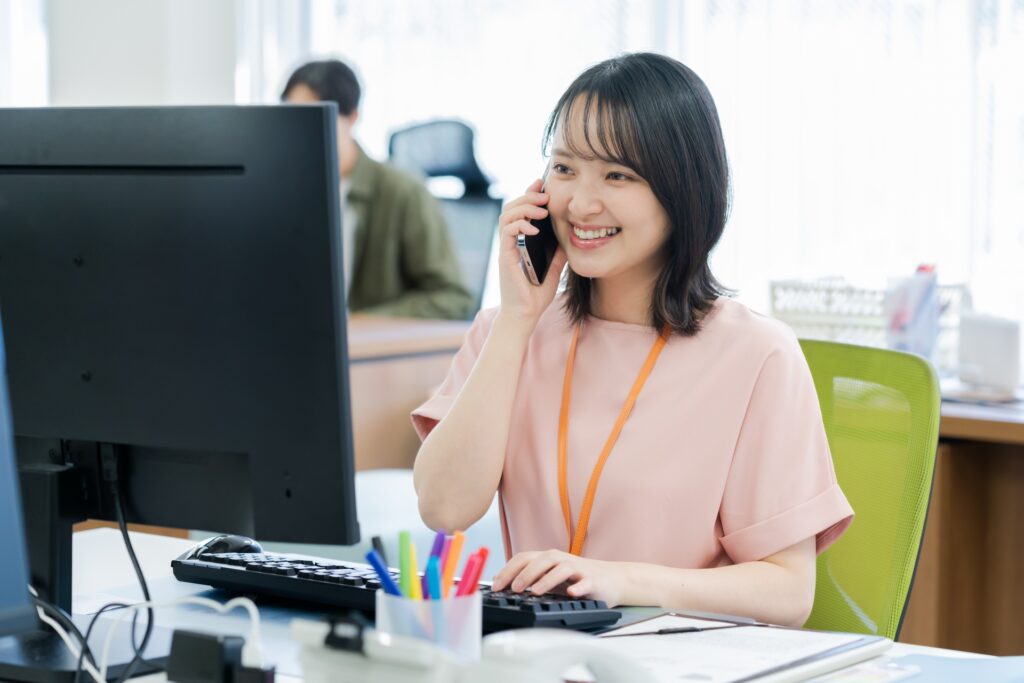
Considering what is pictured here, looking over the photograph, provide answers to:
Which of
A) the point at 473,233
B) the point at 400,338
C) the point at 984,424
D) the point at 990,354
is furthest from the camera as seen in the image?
the point at 473,233

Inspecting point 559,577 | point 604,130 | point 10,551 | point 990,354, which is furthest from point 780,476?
point 990,354

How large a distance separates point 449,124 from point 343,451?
271 cm

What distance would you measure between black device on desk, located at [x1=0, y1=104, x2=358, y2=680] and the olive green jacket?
99.9 inches

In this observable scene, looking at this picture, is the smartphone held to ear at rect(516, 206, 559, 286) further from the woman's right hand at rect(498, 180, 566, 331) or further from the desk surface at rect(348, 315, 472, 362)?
the desk surface at rect(348, 315, 472, 362)

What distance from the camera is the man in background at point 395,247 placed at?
361 cm

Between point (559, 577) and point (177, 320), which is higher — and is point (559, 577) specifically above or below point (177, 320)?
below

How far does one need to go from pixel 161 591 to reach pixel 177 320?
0.37 metres

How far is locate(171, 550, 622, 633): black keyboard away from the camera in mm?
1023

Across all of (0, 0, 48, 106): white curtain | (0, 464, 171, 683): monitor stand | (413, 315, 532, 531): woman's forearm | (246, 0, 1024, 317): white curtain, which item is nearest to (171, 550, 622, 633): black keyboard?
(0, 464, 171, 683): monitor stand

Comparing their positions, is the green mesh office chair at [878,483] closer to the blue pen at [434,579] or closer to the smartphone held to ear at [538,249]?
the smartphone held to ear at [538,249]

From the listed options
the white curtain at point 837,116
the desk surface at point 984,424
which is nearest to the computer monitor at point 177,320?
the desk surface at point 984,424

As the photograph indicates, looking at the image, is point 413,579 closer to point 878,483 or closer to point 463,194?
point 878,483

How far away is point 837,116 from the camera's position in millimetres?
3293

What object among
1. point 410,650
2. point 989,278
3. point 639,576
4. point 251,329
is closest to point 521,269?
point 639,576
